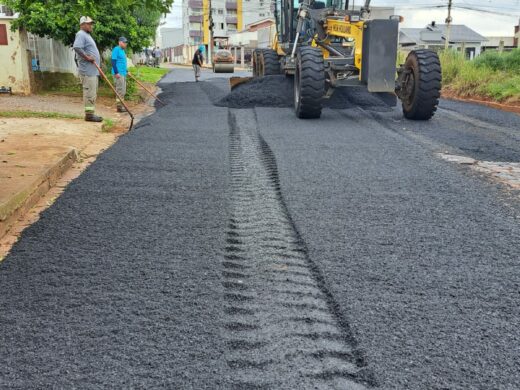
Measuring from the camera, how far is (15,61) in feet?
36.9

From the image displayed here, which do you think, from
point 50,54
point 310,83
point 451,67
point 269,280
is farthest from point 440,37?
point 269,280

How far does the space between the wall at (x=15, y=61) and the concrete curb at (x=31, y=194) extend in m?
7.32

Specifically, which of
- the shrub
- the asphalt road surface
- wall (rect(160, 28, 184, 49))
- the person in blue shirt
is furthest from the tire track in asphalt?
wall (rect(160, 28, 184, 49))

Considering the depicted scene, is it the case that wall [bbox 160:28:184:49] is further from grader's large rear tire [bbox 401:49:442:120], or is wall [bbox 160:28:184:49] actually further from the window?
grader's large rear tire [bbox 401:49:442:120]

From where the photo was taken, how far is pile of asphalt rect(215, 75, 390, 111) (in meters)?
9.76

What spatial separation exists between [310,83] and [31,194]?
4.99m

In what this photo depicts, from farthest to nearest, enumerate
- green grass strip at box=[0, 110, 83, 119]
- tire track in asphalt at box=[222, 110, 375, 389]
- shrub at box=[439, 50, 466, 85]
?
1. shrub at box=[439, 50, 466, 85]
2. green grass strip at box=[0, 110, 83, 119]
3. tire track in asphalt at box=[222, 110, 375, 389]

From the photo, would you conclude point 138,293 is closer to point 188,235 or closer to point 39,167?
point 188,235

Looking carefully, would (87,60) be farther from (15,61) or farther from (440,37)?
(440,37)

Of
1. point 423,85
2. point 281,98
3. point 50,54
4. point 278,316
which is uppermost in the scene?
point 50,54

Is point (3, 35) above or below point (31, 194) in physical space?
above

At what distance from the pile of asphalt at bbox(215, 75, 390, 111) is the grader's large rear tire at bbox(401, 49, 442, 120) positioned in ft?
4.69

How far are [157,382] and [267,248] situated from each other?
1.36 metres

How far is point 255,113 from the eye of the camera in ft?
29.0
